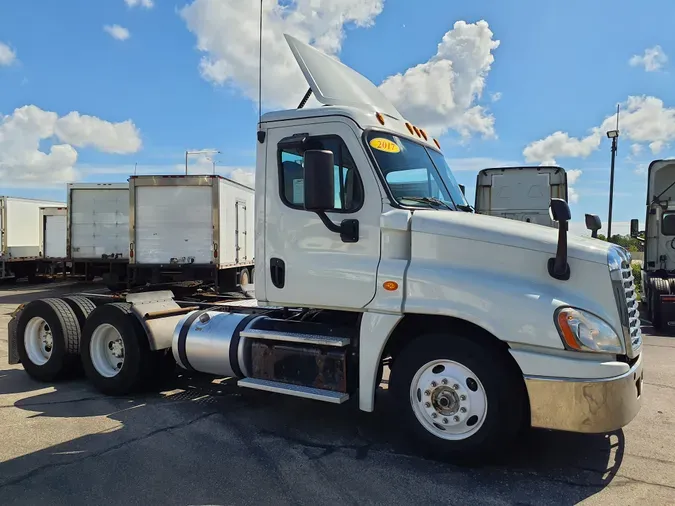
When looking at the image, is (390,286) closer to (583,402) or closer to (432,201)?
(432,201)

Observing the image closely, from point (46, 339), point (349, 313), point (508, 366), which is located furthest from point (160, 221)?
point (508, 366)

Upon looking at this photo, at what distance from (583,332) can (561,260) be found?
0.51 meters

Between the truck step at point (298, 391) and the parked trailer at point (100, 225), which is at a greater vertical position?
the parked trailer at point (100, 225)

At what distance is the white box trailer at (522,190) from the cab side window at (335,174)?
25.7 feet

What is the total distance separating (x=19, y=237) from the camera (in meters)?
22.1

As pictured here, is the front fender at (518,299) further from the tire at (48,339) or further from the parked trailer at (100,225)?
the parked trailer at (100,225)

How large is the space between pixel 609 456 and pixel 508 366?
1322 millimetres

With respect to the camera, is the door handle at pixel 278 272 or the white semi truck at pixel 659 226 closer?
the door handle at pixel 278 272

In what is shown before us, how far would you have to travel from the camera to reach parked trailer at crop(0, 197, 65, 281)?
2133 cm

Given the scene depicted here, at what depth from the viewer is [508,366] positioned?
13.2 feet

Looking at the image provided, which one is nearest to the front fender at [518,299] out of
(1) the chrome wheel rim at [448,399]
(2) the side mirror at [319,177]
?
(1) the chrome wheel rim at [448,399]

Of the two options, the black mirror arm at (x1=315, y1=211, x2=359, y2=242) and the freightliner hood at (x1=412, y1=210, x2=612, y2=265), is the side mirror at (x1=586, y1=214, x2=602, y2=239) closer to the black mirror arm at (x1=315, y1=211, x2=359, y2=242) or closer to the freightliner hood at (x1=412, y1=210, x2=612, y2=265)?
the freightliner hood at (x1=412, y1=210, x2=612, y2=265)

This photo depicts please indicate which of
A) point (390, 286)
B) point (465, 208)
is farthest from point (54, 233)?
point (390, 286)

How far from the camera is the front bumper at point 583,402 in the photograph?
3.68 metres
